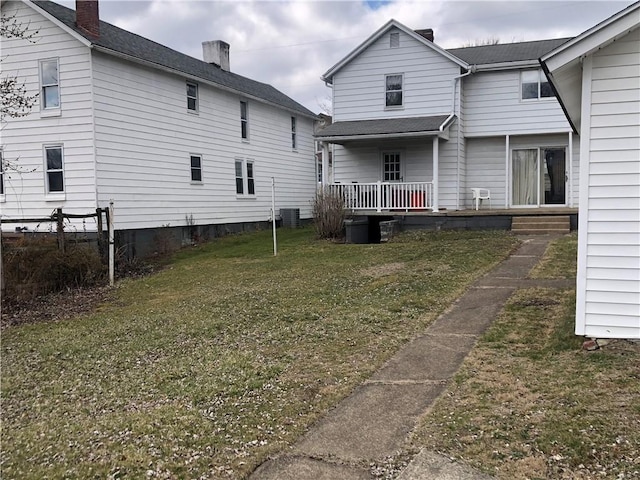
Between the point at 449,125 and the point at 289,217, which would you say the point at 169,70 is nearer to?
the point at 289,217

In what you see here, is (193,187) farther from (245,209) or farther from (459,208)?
(459,208)

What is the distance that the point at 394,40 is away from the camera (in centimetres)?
1961

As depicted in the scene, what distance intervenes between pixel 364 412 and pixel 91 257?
32.8 feet

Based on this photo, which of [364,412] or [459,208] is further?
[459,208]

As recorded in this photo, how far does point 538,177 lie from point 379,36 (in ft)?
24.8

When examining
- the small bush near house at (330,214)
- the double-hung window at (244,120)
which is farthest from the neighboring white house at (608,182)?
the double-hung window at (244,120)

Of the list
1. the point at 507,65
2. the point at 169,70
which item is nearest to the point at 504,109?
the point at 507,65

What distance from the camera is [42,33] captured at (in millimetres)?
15922

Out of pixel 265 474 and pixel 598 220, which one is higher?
pixel 598 220

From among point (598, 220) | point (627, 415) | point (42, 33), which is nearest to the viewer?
point (627, 415)

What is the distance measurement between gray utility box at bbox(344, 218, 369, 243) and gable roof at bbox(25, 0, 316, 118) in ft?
25.3

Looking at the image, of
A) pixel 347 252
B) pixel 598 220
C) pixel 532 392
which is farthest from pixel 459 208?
pixel 532 392

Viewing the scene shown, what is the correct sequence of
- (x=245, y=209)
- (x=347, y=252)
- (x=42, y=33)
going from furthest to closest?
1. (x=245, y=209)
2. (x=42, y=33)
3. (x=347, y=252)

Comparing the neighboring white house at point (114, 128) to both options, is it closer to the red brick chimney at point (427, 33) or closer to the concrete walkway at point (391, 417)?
the red brick chimney at point (427, 33)
